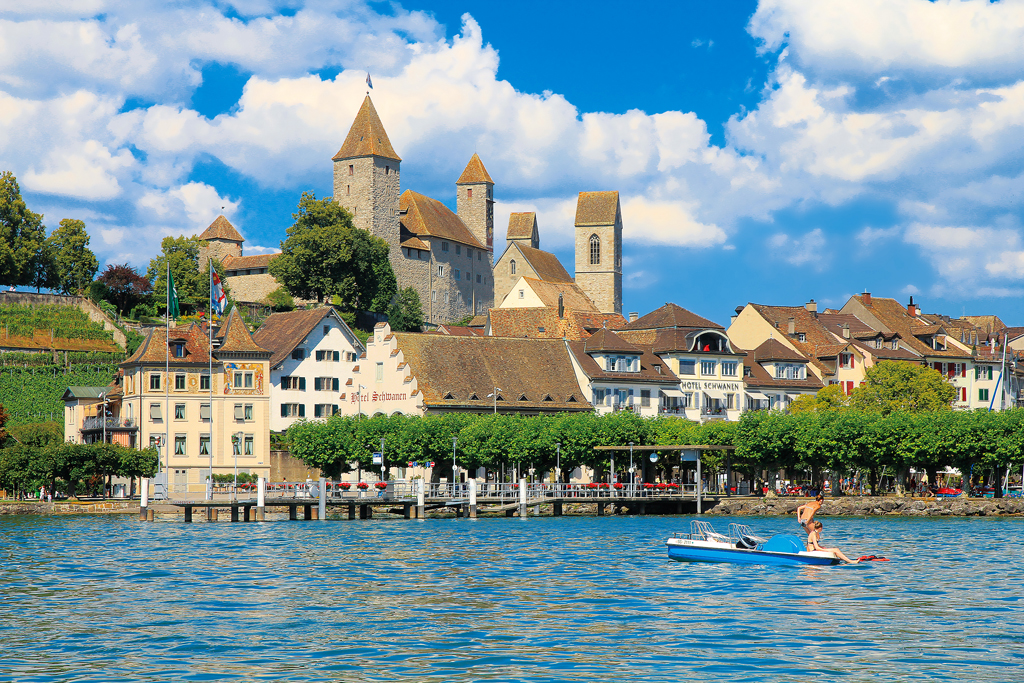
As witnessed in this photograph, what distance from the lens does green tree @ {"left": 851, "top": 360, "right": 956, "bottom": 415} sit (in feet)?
324

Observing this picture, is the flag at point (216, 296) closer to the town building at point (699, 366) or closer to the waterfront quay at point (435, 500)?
the waterfront quay at point (435, 500)

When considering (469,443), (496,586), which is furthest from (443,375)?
(496,586)

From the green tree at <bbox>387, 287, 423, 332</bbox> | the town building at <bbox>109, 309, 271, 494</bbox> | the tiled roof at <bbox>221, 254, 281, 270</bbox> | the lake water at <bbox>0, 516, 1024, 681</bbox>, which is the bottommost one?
the lake water at <bbox>0, 516, 1024, 681</bbox>

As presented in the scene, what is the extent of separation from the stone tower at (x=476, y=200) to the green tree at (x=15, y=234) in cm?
7167

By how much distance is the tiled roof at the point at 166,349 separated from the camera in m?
89.3

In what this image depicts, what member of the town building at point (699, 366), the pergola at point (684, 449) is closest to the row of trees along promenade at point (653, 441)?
the pergola at point (684, 449)

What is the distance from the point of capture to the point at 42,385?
4181 inches

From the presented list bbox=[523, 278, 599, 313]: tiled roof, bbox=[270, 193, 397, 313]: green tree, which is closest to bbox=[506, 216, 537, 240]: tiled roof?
bbox=[523, 278, 599, 313]: tiled roof

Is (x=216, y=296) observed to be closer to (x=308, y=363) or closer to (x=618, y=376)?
(x=308, y=363)

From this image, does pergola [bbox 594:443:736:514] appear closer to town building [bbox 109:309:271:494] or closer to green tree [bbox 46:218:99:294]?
town building [bbox 109:309:271:494]

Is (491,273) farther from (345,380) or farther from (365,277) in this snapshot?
(345,380)

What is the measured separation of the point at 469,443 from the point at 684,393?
96.9ft

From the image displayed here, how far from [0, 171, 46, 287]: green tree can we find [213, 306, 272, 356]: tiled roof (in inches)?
1235

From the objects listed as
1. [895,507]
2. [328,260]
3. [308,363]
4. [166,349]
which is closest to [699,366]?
[895,507]
